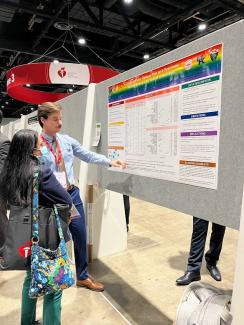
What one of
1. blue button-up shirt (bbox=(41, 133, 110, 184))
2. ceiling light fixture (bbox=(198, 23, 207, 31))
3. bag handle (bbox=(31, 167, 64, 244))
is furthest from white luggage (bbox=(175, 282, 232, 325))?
ceiling light fixture (bbox=(198, 23, 207, 31))

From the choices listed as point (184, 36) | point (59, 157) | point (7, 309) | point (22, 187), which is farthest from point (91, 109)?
point (184, 36)

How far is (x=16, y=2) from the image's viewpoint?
4488 mm

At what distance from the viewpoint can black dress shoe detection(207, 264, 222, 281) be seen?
2.41 m

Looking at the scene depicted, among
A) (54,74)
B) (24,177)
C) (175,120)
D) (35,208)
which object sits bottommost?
(35,208)

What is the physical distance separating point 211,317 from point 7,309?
153 cm

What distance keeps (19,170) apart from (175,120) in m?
0.76

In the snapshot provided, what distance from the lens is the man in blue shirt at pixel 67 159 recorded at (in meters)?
1.92

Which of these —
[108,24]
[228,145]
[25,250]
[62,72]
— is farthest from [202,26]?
[25,250]

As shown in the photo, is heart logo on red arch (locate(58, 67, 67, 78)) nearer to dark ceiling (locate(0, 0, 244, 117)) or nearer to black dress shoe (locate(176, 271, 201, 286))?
dark ceiling (locate(0, 0, 244, 117))

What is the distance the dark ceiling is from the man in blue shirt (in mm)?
3189

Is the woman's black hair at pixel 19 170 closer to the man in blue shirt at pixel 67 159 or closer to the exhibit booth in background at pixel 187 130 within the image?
the man in blue shirt at pixel 67 159

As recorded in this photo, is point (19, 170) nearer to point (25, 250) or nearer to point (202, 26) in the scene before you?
point (25, 250)

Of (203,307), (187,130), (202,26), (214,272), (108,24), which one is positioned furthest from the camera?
(108,24)

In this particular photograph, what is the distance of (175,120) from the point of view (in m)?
1.43
